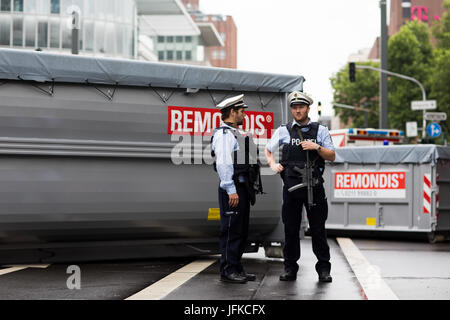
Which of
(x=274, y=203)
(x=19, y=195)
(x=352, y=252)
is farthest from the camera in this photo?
(x=352, y=252)

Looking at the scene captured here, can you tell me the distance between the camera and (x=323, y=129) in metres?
7.71

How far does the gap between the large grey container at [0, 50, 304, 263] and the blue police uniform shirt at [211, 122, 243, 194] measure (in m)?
1.49

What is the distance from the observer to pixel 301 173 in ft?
24.6

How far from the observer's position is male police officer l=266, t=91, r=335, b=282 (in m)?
7.55

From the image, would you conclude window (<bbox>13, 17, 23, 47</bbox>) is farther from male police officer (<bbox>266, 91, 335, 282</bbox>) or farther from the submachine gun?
the submachine gun

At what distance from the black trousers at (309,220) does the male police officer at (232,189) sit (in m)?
0.39

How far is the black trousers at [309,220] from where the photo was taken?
7605 millimetres

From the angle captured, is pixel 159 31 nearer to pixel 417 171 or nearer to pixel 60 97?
pixel 417 171

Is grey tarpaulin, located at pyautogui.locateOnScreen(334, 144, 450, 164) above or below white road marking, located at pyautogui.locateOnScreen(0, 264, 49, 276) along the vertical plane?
above

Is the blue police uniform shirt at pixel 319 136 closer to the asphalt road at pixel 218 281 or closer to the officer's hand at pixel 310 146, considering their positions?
the officer's hand at pixel 310 146

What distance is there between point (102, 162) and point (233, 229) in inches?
77.9

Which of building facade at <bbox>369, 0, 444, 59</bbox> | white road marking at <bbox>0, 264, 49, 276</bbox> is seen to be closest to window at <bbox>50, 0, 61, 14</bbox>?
white road marking at <bbox>0, 264, 49, 276</bbox>
